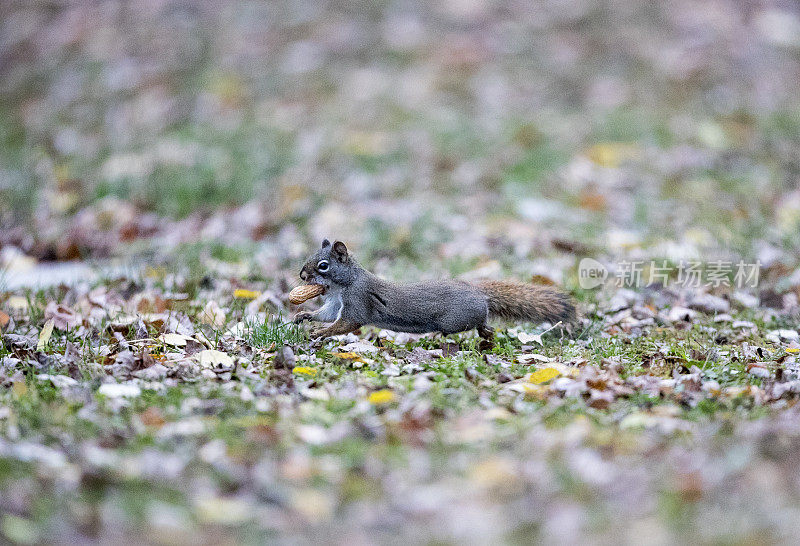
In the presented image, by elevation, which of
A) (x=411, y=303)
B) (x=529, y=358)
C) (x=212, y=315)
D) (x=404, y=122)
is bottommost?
(x=529, y=358)

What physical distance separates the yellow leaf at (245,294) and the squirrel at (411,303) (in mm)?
617

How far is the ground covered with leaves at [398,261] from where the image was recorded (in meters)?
2.72

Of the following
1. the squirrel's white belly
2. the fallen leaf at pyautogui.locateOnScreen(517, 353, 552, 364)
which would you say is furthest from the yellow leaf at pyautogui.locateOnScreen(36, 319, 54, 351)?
the fallen leaf at pyautogui.locateOnScreen(517, 353, 552, 364)

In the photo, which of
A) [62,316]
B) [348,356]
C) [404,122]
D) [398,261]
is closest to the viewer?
[348,356]

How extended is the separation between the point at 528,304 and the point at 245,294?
147cm

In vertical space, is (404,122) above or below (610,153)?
above

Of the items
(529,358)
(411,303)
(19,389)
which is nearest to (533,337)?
(529,358)

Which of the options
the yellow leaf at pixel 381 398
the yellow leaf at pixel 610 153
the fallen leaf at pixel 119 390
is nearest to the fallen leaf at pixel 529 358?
the yellow leaf at pixel 381 398

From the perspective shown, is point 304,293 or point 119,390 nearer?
point 119,390

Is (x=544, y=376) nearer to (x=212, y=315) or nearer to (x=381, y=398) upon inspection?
(x=381, y=398)

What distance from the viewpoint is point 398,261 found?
5.86m

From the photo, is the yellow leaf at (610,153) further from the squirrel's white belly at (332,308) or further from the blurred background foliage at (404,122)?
the squirrel's white belly at (332,308)

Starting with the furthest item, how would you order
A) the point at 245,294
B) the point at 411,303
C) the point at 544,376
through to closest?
the point at 245,294
the point at 411,303
the point at 544,376

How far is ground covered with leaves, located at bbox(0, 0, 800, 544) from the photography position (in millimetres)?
2721
